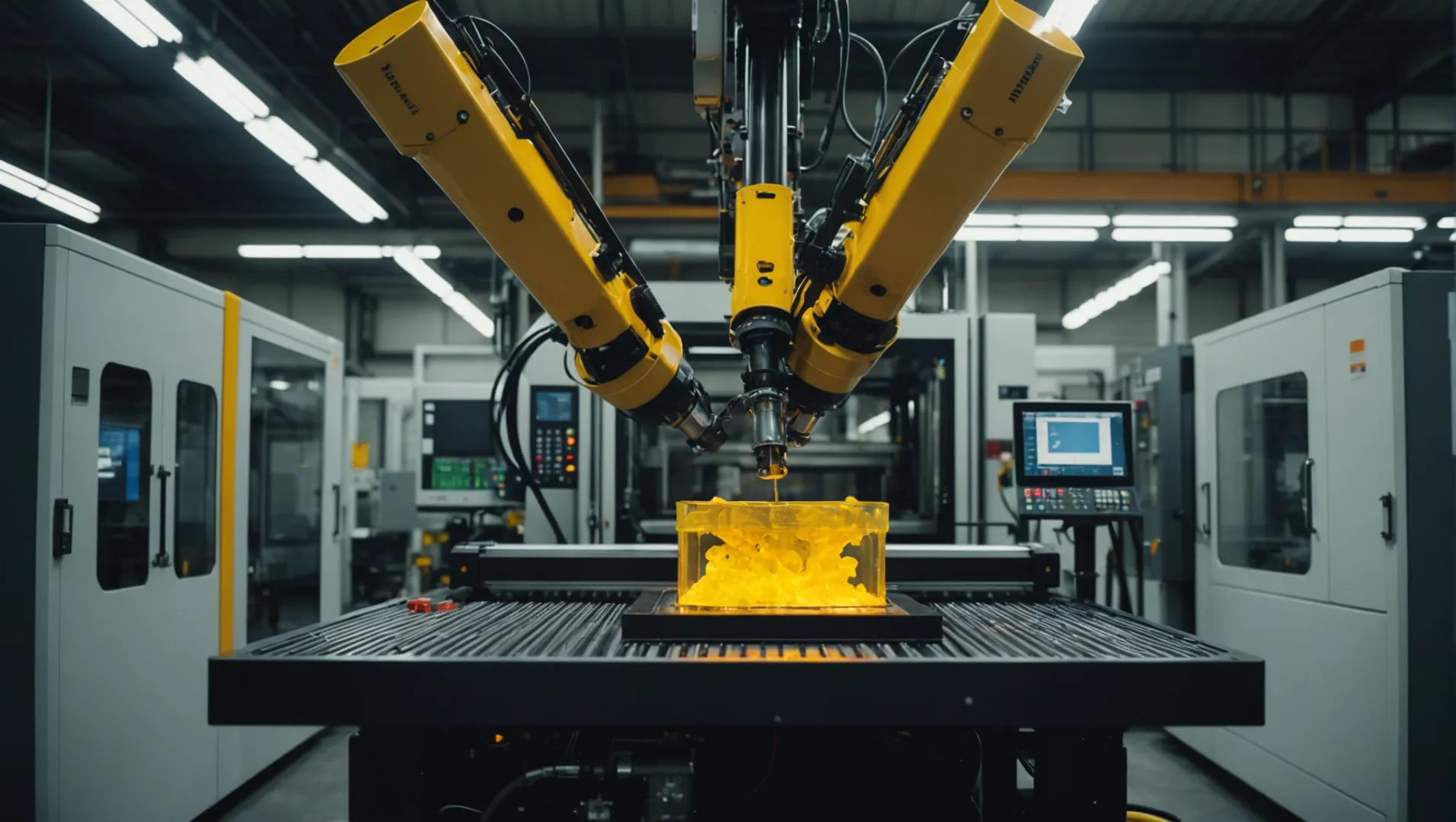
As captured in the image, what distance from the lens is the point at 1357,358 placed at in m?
2.46

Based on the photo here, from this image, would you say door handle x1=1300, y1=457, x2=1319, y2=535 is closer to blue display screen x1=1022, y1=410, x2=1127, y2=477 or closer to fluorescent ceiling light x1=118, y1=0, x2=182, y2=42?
blue display screen x1=1022, y1=410, x2=1127, y2=477

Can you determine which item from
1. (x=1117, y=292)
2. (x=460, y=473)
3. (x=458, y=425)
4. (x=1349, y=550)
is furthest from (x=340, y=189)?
(x=1117, y=292)

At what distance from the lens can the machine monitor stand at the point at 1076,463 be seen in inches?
91.0

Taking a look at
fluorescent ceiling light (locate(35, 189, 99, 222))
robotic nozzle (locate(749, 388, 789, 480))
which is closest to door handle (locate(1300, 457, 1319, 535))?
robotic nozzle (locate(749, 388, 789, 480))

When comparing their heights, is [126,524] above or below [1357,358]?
below

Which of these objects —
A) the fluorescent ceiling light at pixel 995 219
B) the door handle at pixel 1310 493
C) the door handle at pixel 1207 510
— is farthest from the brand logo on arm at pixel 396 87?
the fluorescent ceiling light at pixel 995 219

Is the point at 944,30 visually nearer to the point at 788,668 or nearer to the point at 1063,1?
the point at 788,668

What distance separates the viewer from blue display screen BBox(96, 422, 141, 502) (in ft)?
7.43

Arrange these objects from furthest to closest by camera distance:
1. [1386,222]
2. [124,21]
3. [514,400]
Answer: [1386,222] → [124,21] → [514,400]

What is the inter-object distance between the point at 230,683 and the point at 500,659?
0.32 metres

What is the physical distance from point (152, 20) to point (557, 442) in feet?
7.20

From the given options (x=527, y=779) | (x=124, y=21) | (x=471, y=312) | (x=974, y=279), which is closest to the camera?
(x=527, y=779)

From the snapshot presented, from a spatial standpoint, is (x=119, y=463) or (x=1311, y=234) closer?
(x=119, y=463)

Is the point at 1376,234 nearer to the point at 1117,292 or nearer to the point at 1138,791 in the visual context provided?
the point at 1117,292
